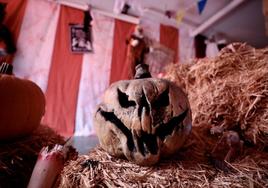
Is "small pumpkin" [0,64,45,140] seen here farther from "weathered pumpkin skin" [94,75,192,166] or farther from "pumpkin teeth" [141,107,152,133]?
"pumpkin teeth" [141,107,152,133]

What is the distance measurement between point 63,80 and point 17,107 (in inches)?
51.0

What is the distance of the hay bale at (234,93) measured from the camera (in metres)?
1.02

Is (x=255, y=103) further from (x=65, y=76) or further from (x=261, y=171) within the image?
(x=65, y=76)

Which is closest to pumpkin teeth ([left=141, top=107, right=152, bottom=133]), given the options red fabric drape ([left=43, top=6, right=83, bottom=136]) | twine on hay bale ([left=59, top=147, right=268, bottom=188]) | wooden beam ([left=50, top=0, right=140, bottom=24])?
twine on hay bale ([left=59, top=147, right=268, bottom=188])

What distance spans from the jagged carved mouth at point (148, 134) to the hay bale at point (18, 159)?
36 cm

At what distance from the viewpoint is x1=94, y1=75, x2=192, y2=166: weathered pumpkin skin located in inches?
27.5

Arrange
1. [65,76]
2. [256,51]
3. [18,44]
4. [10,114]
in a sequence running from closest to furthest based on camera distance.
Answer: [10,114], [256,51], [18,44], [65,76]

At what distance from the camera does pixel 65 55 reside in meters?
2.23

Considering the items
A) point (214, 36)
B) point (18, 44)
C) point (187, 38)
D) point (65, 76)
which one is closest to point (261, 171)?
point (65, 76)

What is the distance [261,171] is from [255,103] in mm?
403

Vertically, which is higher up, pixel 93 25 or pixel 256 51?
pixel 93 25

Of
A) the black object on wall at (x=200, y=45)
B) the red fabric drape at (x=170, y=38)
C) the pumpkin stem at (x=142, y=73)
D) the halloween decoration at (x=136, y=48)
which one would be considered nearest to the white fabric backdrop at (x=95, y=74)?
the halloween decoration at (x=136, y=48)

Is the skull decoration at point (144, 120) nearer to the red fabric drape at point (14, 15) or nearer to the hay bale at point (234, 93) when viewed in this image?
the hay bale at point (234, 93)

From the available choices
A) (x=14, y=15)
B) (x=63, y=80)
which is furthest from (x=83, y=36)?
(x=14, y=15)
